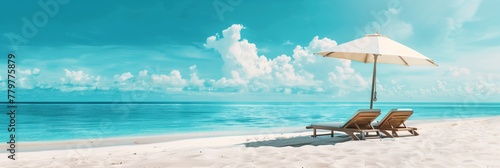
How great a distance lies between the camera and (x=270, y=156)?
486 centimetres

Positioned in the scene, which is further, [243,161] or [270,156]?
[270,156]

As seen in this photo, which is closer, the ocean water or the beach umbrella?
the beach umbrella

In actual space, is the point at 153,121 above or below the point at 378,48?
below

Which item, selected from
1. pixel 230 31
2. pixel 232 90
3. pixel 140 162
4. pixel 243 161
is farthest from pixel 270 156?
pixel 232 90

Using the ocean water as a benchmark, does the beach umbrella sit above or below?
above

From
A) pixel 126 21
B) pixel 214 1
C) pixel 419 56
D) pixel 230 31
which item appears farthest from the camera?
pixel 126 21

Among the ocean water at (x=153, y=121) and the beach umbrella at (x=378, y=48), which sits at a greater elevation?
the beach umbrella at (x=378, y=48)

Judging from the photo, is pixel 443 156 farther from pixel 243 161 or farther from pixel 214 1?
pixel 214 1

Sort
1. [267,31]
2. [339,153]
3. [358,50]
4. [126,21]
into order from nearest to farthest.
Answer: [339,153], [358,50], [267,31], [126,21]

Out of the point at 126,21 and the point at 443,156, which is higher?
the point at 126,21

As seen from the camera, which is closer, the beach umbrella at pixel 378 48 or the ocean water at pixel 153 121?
the beach umbrella at pixel 378 48

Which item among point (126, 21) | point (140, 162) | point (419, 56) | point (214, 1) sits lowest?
point (140, 162)

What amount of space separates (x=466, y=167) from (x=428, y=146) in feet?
4.94

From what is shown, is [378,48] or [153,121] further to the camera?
[153,121]
